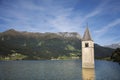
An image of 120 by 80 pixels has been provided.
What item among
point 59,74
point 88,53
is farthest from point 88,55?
point 59,74

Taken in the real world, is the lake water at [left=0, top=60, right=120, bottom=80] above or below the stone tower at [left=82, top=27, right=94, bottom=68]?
below

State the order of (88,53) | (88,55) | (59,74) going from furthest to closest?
(88,53) < (88,55) < (59,74)

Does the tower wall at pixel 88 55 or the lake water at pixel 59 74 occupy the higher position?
the tower wall at pixel 88 55

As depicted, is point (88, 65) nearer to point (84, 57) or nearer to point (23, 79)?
point (84, 57)

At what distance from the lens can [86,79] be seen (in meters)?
48.0

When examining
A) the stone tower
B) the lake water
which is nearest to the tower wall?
the stone tower

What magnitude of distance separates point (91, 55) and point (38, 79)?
38581mm

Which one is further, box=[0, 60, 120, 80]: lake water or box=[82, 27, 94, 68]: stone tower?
box=[82, 27, 94, 68]: stone tower

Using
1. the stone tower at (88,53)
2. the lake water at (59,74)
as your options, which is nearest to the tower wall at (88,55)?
the stone tower at (88,53)

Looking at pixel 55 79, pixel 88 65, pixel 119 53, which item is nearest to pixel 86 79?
pixel 55 79

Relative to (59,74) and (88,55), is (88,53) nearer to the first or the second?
(88,55)

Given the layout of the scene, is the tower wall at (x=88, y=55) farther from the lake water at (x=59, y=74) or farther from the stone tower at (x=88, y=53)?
the lake water at (x=59, y=74)

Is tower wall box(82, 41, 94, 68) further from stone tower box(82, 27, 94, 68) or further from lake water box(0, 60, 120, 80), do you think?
lake water box(0, 60, 120, 80)

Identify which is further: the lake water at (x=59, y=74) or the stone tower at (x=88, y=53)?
the stone tower at (x=88, y=53)
